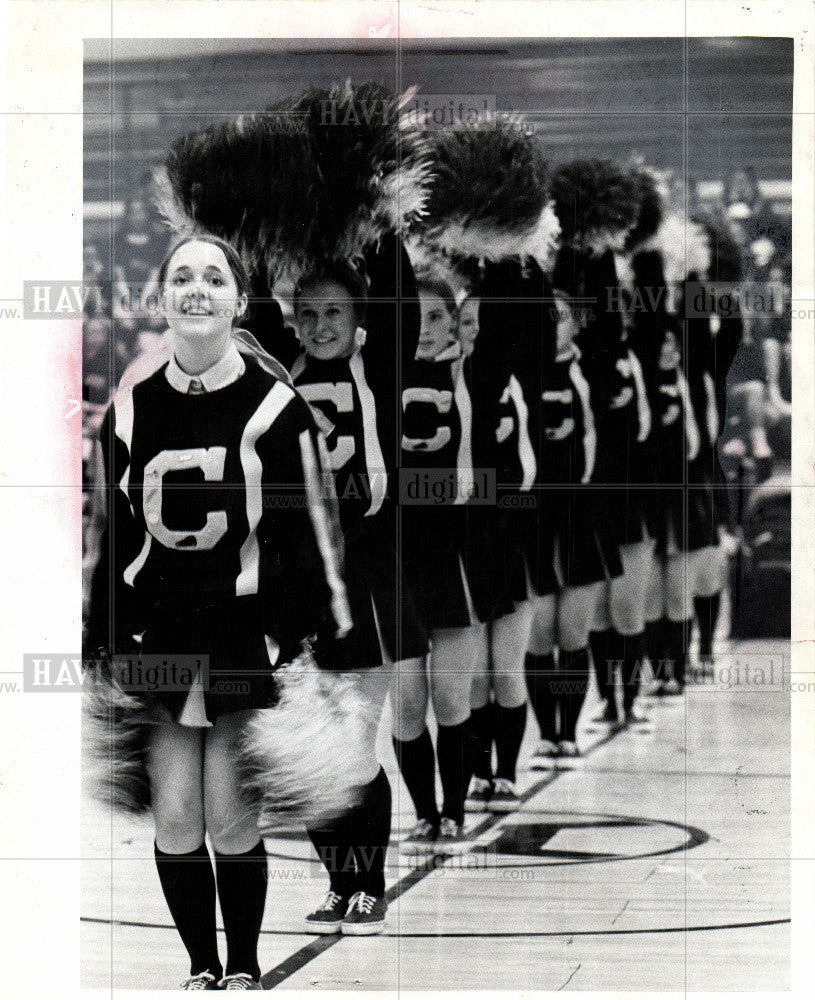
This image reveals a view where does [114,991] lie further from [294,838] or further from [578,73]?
[578,73]

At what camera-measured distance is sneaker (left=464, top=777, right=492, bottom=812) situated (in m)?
3.04

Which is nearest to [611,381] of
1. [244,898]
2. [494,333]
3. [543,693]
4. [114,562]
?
[494,333]

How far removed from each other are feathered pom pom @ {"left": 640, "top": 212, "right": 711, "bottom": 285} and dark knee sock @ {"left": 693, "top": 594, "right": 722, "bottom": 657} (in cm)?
73

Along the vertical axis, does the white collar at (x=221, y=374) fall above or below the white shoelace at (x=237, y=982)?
above

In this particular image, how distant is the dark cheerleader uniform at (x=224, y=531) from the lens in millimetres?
2973

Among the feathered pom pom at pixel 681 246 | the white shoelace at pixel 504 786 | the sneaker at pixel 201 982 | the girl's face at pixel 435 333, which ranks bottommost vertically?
the sneaker at pixel 201 982

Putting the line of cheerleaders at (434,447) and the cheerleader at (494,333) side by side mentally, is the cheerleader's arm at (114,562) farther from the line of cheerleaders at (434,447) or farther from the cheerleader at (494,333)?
the cheerleader at (494,333)

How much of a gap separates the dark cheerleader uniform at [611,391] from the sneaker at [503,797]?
1.97 feet

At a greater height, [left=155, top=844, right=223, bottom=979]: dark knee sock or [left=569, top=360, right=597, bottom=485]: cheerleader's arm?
[left=569, top=360, right=597, bottom=485]: cheerleader's arm

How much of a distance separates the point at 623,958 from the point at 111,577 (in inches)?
56.2

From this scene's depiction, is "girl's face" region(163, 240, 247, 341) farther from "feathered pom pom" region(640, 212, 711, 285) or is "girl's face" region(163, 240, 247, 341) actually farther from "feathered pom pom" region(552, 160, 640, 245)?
"feathered pom pom" region(640, 212, 711, 285)

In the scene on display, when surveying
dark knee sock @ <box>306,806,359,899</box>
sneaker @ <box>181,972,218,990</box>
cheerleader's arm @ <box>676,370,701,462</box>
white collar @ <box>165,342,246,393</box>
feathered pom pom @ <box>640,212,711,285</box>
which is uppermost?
feathered pom pom @ <box>640,212,711,285</box>

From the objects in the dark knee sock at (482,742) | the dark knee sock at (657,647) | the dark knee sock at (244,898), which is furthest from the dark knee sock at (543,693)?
the dark knee sock at (244,898)

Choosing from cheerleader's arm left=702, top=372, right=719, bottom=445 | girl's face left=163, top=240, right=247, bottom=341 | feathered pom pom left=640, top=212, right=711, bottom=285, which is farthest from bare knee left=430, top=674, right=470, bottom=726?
feathered pom pom left=640, top=212, right=711, bottom=285
